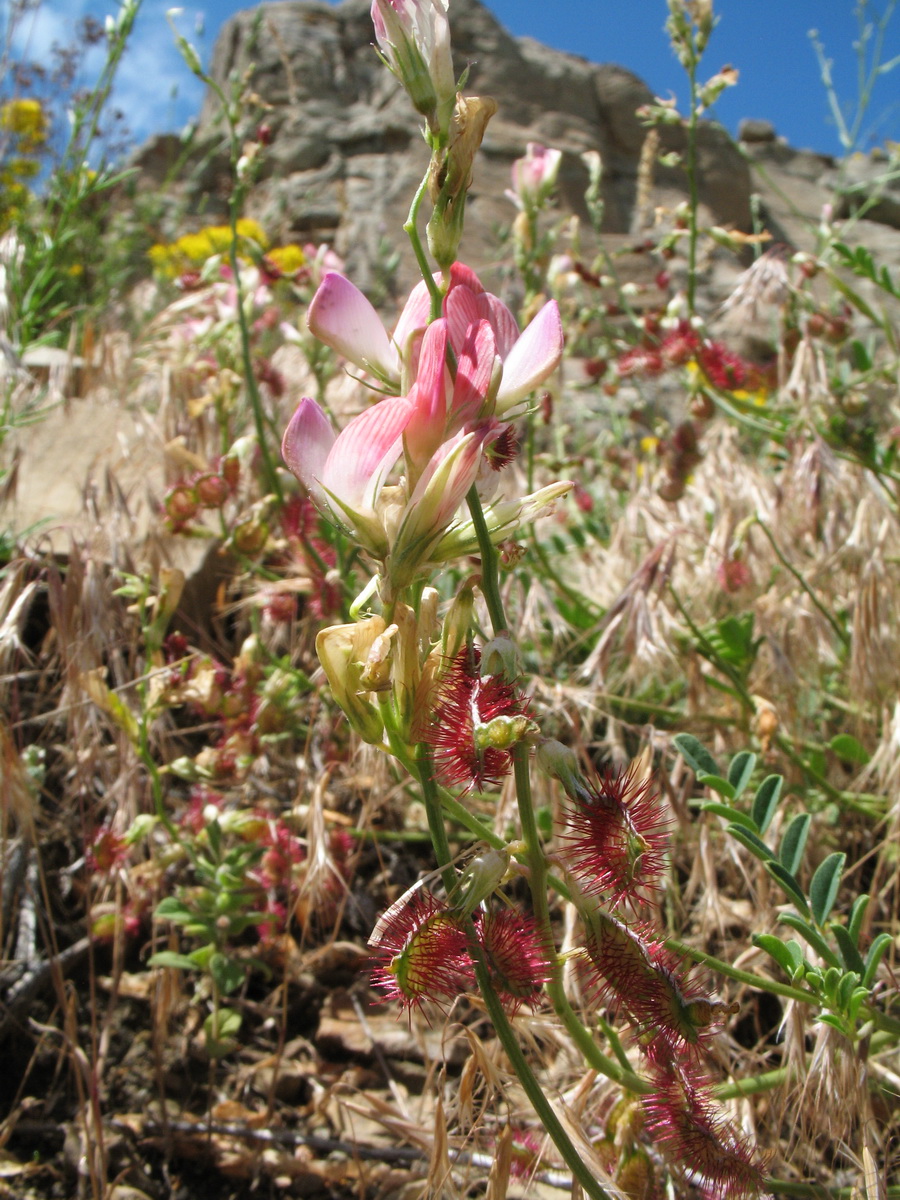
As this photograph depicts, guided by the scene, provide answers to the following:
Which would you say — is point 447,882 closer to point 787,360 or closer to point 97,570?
point 97,570

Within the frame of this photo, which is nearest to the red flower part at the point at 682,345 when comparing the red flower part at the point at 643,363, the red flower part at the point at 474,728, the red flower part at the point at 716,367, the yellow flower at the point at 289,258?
the red flower part at the point at 716,367

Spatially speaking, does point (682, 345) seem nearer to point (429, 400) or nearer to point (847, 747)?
point (847, 747)

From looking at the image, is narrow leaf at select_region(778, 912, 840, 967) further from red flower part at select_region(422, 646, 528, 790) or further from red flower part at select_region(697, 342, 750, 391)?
red flower part at select_region(697, 342, 750, 391)

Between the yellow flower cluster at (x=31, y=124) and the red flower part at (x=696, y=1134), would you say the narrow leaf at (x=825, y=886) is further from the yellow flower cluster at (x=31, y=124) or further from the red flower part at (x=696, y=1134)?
the yellow flower cluster at (x=31, y=124)

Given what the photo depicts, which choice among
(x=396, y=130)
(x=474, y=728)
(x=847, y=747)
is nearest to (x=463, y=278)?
(x=474, y=728)

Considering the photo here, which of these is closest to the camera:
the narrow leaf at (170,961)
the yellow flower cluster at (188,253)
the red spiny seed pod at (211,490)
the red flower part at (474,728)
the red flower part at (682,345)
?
the red flower part at (474,728)

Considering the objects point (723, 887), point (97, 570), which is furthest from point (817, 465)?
point (97, 570)

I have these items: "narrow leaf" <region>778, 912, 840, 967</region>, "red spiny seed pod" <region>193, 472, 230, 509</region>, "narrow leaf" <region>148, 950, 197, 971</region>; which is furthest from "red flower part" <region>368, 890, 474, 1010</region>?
"red spiny seed pod" <region>193, 472, 230, 509</region>
